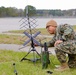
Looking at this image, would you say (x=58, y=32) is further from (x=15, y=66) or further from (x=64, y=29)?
(x=15, y=66)

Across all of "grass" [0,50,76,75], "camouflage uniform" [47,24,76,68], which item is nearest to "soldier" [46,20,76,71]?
"camouflage uniform" [47,24,76,68]

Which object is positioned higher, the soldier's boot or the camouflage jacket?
the camouflage jacket

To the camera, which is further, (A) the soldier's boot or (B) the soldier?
(A) the soldier's boot

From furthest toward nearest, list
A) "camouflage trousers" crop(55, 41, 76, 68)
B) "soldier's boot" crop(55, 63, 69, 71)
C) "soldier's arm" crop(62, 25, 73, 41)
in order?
"soldier's boot" crop(55, 63, 69, 71), "camouflage trousers" crop(55, 41, 76, 68), "soldier's arm" crop(62, 25, 73, 41)

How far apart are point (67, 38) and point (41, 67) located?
37.0 inches

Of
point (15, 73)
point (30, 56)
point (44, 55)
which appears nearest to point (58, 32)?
point (44, 55)

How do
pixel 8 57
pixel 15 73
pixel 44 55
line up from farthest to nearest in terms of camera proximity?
1. pixel 8 57
2. pixel 44 55
3. pixel 15 73

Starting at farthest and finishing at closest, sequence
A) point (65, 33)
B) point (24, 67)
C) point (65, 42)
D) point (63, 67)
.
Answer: point (24, 67) → point (63, 67) → point (65, 42) → point (65, 33)

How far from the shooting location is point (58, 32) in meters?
6.54

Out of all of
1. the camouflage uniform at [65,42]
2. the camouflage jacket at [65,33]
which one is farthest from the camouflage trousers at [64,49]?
the camouflage jacket at [65,33]

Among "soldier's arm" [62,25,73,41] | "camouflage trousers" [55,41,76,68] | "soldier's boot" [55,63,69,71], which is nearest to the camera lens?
"soldier's arm" [62,25,73,41]

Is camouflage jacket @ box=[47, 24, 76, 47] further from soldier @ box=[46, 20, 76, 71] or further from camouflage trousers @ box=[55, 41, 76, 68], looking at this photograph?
camouflage trousers @ box=[55, 41, 76, 68]

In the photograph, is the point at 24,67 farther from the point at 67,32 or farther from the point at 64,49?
the point at 67,32

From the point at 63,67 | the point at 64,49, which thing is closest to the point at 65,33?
the point at 64,49
